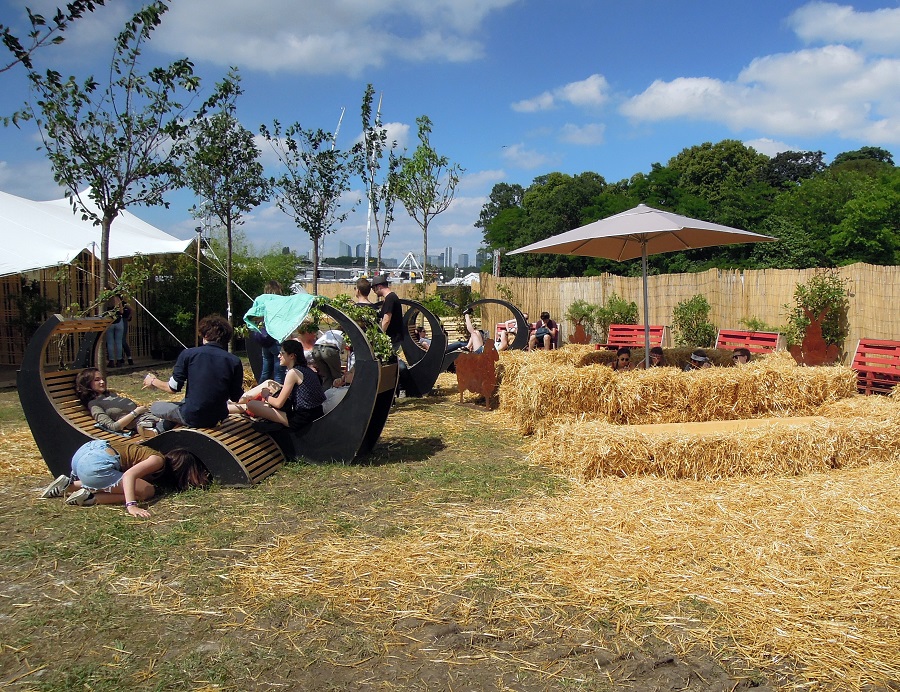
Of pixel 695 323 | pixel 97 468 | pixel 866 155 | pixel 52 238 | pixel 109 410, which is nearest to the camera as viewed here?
pixel 97 468

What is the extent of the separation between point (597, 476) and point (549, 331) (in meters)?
8.48

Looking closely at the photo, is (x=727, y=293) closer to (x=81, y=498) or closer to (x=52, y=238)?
(x=81, y=498)

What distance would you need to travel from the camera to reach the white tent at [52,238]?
496 inches

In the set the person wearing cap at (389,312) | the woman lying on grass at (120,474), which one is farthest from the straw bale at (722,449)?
the person wearing cap at (389,312)

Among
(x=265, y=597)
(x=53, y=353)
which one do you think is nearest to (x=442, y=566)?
(x=265, y=597)

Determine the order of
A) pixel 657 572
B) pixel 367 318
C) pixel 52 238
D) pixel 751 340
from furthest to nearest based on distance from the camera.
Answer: pixel 52 238, pixel 751 340, pixel 367 318, pixel 657 572

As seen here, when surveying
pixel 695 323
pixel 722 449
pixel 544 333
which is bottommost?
pixel 722 449

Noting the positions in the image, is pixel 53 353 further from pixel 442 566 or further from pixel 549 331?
pixel 442 566

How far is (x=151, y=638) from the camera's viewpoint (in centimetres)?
328

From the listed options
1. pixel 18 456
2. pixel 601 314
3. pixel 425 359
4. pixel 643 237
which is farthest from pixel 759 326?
pixel 18 456

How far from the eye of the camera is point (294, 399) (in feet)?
20.4

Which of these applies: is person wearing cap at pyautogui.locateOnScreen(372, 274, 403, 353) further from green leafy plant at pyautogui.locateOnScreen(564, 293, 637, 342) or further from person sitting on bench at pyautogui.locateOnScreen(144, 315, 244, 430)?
green leafy plant at pyautogui.locateOnScreen(564, 293, 637, 342)

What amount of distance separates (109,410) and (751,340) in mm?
10330

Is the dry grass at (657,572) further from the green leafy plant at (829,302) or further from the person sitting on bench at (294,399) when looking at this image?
the green leafy plant at (829,302)
